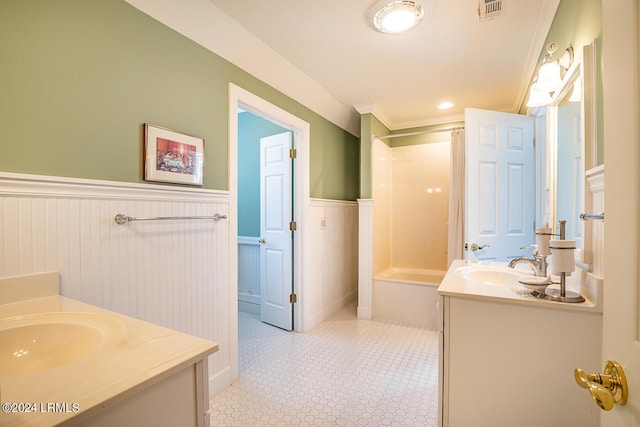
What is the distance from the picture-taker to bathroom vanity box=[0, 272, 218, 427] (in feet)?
1.70

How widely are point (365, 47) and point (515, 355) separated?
2113 millimetres

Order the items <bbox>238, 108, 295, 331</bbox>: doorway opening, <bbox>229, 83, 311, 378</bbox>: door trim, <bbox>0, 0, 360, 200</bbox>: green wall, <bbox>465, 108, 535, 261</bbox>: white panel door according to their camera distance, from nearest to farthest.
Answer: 1. <bbox>0, 0, 360, 200</bbox>: green wall
2. <bbox>229, 83, 311, 378</bbox>: door trim
3. <bbox>465, 108, 535, 261</bbox>: white panel door
4. <bbox>238, 108, 295, 331</bbox>: doorway opening

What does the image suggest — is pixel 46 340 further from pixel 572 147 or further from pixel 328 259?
pixel 328 259

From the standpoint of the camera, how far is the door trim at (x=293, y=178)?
2045 millimetres

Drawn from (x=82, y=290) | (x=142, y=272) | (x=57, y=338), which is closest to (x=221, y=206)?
(x=142, y=272)

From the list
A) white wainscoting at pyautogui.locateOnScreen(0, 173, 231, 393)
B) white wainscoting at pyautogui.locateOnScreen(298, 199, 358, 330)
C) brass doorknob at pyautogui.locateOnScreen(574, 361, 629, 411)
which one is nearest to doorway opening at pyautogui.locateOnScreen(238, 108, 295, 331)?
white wainscoting at pyautogui.locateOnScreen(298, 199, 358, 330)

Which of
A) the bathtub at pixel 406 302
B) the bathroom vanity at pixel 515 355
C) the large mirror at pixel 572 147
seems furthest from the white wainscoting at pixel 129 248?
the large mirror at pixel 572 147

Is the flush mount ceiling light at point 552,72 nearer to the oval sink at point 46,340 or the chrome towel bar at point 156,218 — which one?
the chrome towel bar at point 156,218

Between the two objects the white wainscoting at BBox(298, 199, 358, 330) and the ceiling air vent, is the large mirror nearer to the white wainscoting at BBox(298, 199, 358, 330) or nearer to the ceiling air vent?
the ceiling air vent

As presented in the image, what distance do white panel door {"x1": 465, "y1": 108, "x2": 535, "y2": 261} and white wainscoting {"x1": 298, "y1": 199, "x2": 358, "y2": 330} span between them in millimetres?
1405

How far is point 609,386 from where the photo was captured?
536mm

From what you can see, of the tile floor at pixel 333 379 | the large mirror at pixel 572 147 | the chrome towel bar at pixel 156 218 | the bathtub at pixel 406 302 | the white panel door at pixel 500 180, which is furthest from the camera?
the bathtub at pixel 406 302

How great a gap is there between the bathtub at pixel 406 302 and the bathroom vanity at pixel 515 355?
1.77 meters

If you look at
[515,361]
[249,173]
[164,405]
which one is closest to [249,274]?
[249,173]
